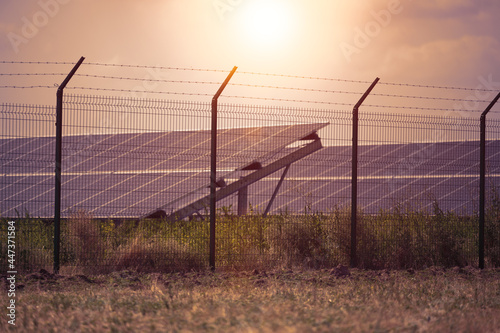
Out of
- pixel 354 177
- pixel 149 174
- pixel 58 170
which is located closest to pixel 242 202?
pixel 149 174

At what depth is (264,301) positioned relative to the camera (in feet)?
20.0

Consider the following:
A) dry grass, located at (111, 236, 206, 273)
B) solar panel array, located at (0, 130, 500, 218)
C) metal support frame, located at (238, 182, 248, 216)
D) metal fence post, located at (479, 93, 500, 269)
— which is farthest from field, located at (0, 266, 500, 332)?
metal support frame, located at (238, 182, 248, 216)

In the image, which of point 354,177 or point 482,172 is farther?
point 482,172

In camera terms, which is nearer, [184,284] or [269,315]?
[269,315]

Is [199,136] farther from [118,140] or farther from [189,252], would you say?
[189,252]

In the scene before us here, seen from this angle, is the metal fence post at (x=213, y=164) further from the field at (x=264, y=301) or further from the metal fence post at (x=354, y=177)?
the metal fence post at (x=354, y=177)

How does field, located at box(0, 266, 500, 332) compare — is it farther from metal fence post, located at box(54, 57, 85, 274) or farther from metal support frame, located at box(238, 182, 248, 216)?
metal support frame, located at box(238, 182, 248, 216)

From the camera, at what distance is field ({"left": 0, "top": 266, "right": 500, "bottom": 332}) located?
4.87m

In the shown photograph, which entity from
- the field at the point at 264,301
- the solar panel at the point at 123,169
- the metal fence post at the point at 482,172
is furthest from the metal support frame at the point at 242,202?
the metal fence post at the point at 482,172

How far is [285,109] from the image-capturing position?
10.3 metres

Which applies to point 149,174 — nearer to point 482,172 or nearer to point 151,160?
point 151,160

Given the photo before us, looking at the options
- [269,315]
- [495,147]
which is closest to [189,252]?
[269,315]

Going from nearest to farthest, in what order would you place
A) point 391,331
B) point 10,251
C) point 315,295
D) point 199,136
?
point 391,331 → point 315,295 → point 10,251 → point 199,136

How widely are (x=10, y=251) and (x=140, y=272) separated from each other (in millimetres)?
1991
